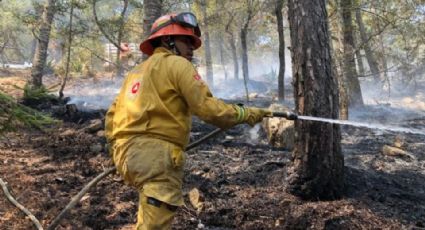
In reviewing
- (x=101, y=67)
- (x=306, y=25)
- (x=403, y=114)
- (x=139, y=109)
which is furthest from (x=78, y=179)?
(x=101, y=67)

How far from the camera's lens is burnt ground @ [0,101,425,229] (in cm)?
434

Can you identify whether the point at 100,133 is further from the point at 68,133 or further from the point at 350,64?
the point at 350,64

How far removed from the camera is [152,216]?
300 centimetres

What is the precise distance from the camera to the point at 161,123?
10.2 feet

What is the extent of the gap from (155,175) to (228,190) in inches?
89.7

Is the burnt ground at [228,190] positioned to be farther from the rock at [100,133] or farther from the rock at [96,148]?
the rock at [100,133]

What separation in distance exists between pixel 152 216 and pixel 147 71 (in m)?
1.06

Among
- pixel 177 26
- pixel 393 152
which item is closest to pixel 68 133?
pixel 177 26

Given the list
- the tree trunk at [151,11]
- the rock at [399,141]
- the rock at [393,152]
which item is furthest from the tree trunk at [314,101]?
the rock at [399,141]

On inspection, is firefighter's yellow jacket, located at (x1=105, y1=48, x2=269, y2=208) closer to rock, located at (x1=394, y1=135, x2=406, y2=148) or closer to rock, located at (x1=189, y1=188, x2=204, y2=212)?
rock, located at (x1=189, y1=188, x2=204, y2=212)

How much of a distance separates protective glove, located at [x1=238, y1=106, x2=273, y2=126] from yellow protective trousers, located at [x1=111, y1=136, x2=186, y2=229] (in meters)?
0.54

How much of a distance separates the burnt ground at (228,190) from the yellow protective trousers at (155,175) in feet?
4.71

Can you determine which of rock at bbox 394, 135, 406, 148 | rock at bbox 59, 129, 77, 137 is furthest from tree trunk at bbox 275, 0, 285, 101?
rock at bbox 59, 129, 77, 137

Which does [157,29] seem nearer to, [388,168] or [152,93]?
[152,93]
